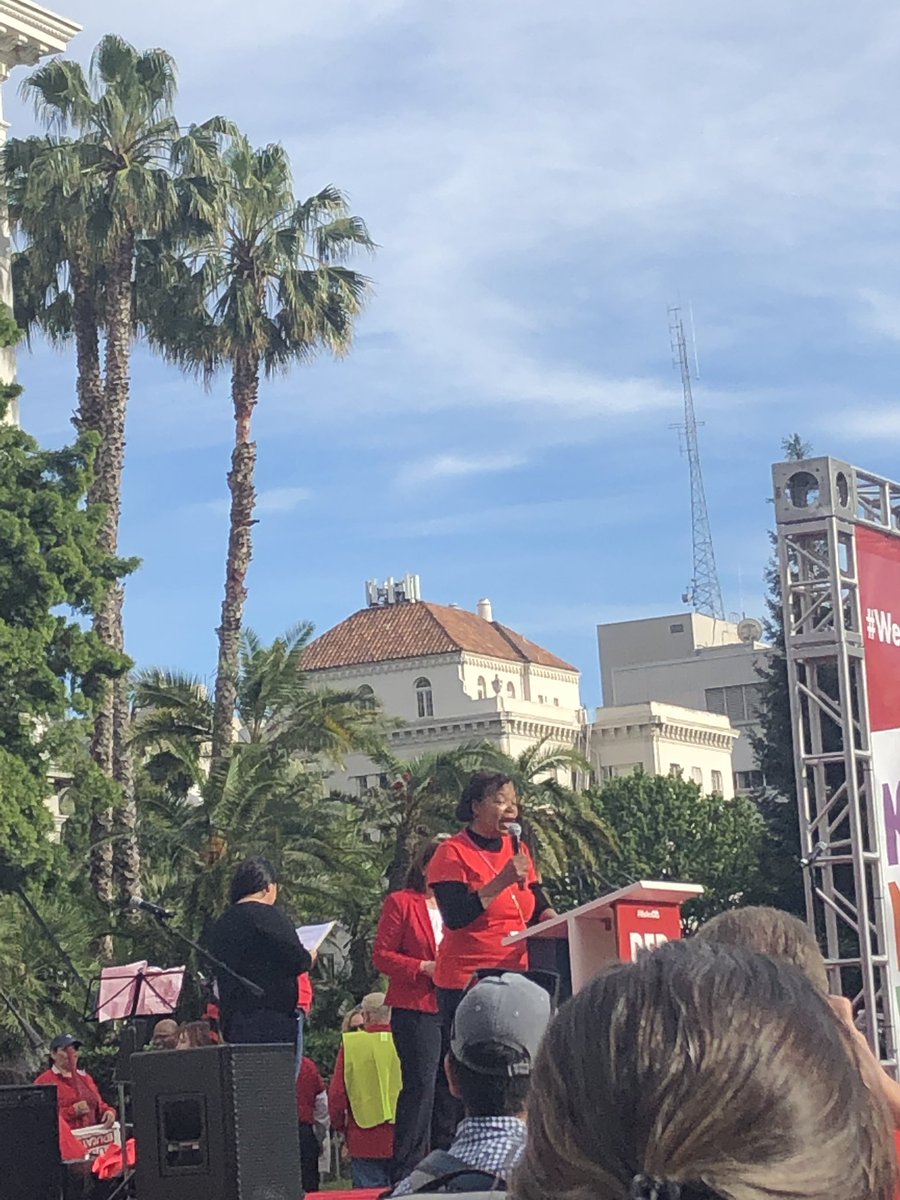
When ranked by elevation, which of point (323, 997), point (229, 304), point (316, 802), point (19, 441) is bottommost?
point (323, 997)

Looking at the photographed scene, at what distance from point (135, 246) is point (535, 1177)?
3344 centimetres

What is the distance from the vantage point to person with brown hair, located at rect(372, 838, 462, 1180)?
748 cm

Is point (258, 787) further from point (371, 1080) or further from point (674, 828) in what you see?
point (674, 828)

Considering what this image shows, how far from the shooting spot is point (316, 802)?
33719 millimetres

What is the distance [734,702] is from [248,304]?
68038 mm

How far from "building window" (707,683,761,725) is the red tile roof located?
13107 mm

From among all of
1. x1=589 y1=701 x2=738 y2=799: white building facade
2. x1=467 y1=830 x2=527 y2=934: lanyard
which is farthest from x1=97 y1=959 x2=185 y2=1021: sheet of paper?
x1=589 y1=701 x2=738 y2=799: white building facade

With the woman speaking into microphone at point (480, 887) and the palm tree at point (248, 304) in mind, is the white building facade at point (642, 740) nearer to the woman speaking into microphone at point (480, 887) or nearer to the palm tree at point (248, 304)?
A: the palm tree at point (248, 304)

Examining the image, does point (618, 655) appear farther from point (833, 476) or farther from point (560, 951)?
point (560, 951)

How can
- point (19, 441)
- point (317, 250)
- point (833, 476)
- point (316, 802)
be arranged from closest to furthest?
point (833, 476)
point (19, 441)
point (316, 802)
point (317, 250)

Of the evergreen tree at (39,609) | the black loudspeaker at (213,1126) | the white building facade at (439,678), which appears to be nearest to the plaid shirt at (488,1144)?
the black loudspeaker at (213,1126)

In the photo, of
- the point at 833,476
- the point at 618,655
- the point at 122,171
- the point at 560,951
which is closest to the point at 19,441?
the point at 122,171

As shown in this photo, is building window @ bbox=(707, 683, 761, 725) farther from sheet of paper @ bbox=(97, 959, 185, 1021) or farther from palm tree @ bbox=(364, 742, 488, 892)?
sheet of paper @ bbox=(97, 959, 185, 1021)

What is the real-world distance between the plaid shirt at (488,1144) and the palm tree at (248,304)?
30.7m
